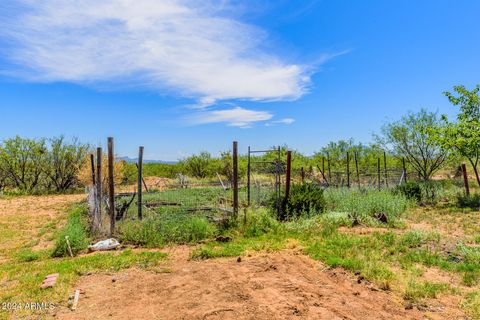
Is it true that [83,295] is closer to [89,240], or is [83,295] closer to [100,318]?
[100,318]

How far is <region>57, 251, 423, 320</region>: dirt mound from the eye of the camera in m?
4.12

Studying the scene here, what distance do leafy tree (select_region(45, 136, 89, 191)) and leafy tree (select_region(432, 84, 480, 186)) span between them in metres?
21.2

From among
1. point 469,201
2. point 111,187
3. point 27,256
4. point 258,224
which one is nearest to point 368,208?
point 258,224

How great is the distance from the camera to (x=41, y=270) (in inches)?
237

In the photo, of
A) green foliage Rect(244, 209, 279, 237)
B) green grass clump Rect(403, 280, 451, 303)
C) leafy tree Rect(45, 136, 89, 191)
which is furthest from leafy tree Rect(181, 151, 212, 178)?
green grass clump Rect(403, 280, 451, 303)

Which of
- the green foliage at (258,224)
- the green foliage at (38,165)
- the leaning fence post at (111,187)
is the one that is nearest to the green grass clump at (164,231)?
the leaning fence post at (111,187)

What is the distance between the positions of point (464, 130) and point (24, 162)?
25189 millimetres

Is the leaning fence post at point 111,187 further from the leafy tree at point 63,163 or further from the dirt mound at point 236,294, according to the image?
the leafy tree at point 63,163

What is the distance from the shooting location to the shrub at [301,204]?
9.92 meters

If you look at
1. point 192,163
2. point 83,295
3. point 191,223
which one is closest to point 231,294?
point 83,295

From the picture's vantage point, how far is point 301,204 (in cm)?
1002

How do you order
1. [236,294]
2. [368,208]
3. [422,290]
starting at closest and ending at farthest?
1. [236,294]
2. [422,290]
3. [368,208]

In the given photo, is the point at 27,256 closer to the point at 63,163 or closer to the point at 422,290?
the point at 422,290

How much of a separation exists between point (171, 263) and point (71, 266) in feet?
5.88
